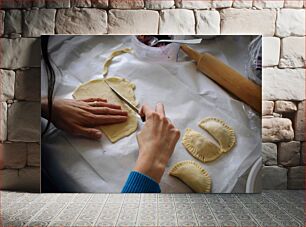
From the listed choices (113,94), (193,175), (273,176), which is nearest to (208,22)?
(113,94)

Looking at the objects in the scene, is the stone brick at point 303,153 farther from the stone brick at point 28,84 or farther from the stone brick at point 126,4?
the stone brick at point 28,84

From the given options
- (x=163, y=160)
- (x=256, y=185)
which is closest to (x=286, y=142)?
(x=256, y=185)

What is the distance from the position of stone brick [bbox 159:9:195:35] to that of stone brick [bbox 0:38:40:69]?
98 cm

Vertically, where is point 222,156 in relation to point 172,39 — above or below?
below

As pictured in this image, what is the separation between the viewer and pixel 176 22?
3.23 meters

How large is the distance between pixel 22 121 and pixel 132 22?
1138 mm

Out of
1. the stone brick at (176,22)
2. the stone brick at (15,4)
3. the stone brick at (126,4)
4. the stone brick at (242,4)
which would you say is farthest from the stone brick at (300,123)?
the stone brick at (15,4)

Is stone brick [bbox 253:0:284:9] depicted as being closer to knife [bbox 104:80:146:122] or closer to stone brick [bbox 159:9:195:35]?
stone brick [bbox 159:9:195:35]

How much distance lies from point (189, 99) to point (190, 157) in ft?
1.42

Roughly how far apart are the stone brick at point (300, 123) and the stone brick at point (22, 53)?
2.06m

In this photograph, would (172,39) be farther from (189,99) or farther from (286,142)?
(286,142)

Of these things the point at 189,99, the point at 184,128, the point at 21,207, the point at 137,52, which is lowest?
the point at 21,207

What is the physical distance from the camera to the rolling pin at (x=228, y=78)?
10.4 ft

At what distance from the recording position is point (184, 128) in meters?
3.15
